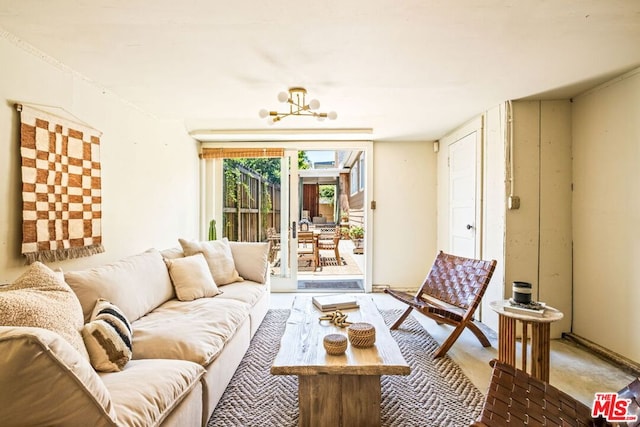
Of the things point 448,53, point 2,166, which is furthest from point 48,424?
point 448,53

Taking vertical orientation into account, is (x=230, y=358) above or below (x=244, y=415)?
above

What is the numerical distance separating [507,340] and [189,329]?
1982 mm

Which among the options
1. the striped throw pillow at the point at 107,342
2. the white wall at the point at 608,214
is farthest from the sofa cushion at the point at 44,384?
the white wall at the point at 608,214

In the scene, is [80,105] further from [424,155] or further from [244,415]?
[424,155]

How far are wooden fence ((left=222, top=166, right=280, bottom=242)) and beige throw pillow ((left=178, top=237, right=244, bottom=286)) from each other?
57.8 inches

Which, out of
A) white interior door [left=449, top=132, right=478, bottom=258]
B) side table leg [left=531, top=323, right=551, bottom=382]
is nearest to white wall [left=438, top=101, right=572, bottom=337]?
white interior door [left=449, top=132, right=478, bottom=258]

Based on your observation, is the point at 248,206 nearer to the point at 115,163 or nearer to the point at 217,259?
the point at 217,259

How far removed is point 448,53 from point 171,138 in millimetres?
3042

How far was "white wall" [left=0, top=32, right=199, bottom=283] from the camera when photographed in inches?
71.7

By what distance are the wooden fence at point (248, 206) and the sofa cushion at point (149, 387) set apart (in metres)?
3.13

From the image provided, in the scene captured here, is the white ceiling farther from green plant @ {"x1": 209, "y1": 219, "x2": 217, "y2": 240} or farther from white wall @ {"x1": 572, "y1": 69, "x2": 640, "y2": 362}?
green plant @ {"x1": 209, "y1": 219, "x2": 217, "y2": 240}

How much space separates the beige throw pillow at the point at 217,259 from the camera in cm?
296

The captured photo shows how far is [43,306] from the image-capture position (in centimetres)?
125

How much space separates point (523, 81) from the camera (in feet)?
8.13
